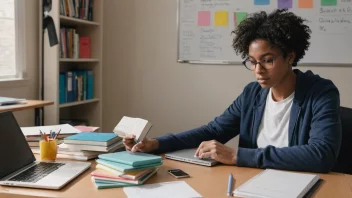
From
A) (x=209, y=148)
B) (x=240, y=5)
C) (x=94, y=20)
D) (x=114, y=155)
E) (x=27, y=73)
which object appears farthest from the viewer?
(x=94, y=20)

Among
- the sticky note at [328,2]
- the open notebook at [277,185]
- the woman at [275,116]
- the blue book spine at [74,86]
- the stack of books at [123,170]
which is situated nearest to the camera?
the open notebook at [277,185]

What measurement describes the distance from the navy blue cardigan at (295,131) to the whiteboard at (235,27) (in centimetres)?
155

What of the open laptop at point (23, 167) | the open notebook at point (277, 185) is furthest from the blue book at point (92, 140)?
the open notebook at point (277, 185)

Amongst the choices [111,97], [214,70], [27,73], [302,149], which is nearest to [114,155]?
[302,149]

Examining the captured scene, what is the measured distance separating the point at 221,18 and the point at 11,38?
A: 1.70m

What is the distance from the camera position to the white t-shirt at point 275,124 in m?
1.77

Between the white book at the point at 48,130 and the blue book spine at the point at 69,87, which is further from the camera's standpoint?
the blue book spine at the point at 69,87

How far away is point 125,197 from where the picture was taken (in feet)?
3.87

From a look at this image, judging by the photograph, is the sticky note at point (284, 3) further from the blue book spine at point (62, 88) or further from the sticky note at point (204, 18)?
the blue book spine at point (62, 88)

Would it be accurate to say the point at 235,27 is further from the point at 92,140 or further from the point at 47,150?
the point at 47,150

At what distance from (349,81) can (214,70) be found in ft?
3.64

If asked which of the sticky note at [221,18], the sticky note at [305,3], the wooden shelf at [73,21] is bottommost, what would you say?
the wooden shelf at [73,21]

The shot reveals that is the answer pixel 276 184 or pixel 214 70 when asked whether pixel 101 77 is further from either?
pixel 276 184

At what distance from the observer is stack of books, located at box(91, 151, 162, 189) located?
1285mm
